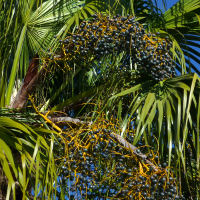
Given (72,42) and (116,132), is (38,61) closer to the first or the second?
(72,42)

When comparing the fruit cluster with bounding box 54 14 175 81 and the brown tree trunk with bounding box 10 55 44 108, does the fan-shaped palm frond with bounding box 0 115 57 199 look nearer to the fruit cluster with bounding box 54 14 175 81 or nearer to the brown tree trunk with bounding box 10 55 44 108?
the brown tree trunk with bounding box 10 55 44 108

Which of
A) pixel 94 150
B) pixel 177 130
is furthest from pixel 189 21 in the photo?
pixel 94 150

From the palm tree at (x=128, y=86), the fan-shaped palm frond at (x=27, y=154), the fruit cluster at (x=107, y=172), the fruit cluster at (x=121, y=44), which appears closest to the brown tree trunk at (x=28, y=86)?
the palm tree at (x=128, y=86)

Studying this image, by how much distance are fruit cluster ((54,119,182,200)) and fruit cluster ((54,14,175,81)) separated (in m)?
0.58

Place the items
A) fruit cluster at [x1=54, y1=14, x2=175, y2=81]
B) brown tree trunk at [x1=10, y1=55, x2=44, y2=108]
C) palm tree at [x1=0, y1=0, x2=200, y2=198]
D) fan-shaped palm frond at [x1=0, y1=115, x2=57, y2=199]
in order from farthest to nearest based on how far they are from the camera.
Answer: brown tree trunk at [x1=10, y1=55, x2=44, y2=108] < fruit cluster at [x1=54, y1=14, x2=175, y2=81] < palm tree at [x1=0, y1=0, x2=200, y2=198] < fan-shaped palm frond at [x1=0, y1=115, x2=57, y2=199]

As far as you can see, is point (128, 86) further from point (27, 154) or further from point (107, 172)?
point (27, 154)

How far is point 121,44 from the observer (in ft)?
9.46

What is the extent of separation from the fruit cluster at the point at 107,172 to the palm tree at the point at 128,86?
16 centimetres

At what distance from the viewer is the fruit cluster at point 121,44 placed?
2.82m

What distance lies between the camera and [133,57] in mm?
2965

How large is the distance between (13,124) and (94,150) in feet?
1.41

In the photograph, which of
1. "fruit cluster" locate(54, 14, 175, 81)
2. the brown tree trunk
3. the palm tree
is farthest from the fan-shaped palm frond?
"fruit cluster" locate(54, 14, 175, 81)

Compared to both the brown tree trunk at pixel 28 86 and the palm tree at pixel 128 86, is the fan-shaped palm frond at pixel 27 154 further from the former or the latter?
the brown tree trunk at pixel 28 86

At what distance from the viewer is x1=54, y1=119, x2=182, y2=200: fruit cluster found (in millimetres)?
2236
